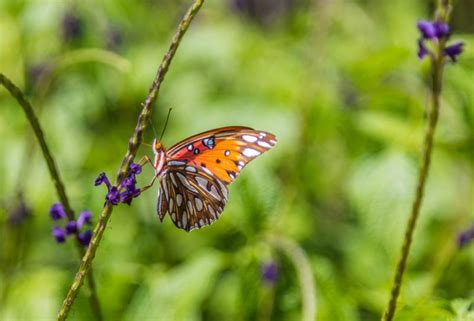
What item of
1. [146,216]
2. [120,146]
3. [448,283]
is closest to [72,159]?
[120,146]

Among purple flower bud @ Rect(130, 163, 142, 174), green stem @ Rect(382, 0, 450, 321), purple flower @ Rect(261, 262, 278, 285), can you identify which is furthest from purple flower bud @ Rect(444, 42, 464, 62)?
purple flower @ Rect(261, 262, 278, 285)

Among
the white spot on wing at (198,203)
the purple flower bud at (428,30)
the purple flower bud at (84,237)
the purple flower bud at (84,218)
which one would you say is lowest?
the purple flower bud at (428,30)

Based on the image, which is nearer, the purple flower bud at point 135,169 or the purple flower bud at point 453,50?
the purple flower bud at point 135,169

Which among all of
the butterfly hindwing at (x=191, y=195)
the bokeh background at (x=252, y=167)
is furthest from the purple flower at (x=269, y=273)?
the butterfly hindwing at (x=191, y=195)

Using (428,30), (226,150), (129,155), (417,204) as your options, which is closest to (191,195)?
(226,150)

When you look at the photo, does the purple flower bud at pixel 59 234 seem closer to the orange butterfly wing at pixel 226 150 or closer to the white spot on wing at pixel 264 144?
the orange butterfly wing at pixel 226 150

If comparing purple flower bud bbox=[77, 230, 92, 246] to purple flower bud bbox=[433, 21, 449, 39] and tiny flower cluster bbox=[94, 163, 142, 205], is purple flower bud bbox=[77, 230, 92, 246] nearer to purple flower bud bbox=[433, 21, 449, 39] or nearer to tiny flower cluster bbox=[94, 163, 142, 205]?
tiny flower cluster bbox=[94, 163, 142, 205]

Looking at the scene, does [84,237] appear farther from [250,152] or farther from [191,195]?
[250,152]
